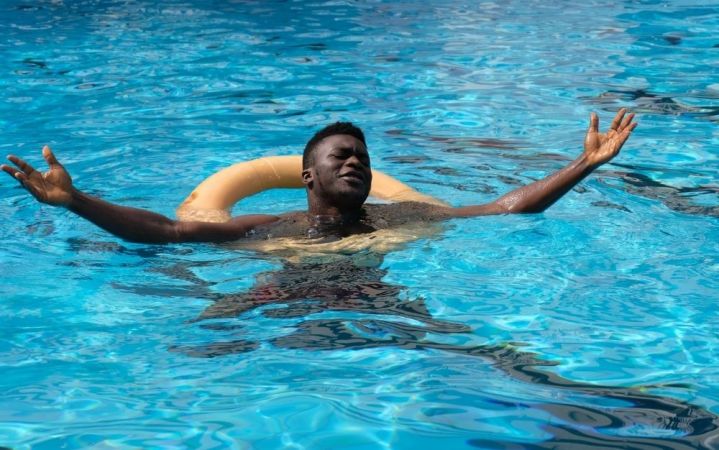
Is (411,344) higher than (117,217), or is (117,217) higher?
(117,217)

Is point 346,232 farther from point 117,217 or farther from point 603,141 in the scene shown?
point 603,141

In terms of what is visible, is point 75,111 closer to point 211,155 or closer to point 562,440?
point 211,155

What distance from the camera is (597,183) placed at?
6250 mm

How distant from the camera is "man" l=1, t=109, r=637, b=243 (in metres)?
4.90

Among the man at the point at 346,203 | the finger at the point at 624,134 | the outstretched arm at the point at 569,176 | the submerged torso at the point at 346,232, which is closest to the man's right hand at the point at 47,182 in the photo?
the man at the point at 346,203

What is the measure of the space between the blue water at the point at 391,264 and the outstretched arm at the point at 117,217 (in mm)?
149

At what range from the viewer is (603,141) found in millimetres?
5031

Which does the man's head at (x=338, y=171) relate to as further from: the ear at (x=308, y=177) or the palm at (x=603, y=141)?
the palm at (x=603, y=141)

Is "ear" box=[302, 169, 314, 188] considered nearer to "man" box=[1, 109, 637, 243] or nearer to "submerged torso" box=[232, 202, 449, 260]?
"man" box=[1, 109, 637, 243]

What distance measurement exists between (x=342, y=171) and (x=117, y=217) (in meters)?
1.12

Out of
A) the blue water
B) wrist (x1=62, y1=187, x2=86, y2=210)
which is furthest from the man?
wrist (x1=62, y1=187, x2=86, y2=210)

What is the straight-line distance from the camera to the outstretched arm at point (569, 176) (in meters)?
5.00

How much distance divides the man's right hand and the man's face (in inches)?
51.5

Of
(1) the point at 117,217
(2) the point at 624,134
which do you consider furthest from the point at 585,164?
(1) the point at 117,217
